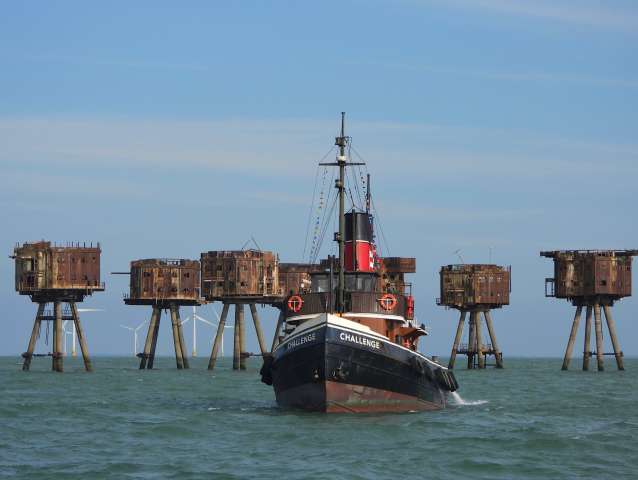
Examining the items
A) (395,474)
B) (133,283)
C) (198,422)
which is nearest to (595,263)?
(133,283)

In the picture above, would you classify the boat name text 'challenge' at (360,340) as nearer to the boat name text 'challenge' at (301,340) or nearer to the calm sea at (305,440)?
the boat name text 'challenge' at (301,340)

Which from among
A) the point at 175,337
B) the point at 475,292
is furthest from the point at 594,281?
the point at 175,337

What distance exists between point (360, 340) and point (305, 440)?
6958mm

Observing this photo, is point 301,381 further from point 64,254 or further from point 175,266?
point 175,266

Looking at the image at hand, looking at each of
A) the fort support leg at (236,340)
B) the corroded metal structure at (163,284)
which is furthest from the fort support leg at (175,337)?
the fort support leg at (236,340)

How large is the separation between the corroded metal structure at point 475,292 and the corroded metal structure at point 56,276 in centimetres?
4153

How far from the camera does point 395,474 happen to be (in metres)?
32.1

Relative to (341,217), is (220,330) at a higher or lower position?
lower

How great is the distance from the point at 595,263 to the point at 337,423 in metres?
66.9

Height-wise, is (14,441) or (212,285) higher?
(212,285)

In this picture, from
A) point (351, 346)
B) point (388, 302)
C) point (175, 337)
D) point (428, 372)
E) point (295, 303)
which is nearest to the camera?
point (351, 346)

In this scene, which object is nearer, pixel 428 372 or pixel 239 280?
pixel 428 372

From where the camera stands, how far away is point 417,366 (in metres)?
46.5

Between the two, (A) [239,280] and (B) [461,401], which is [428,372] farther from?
(A) [239,280]
